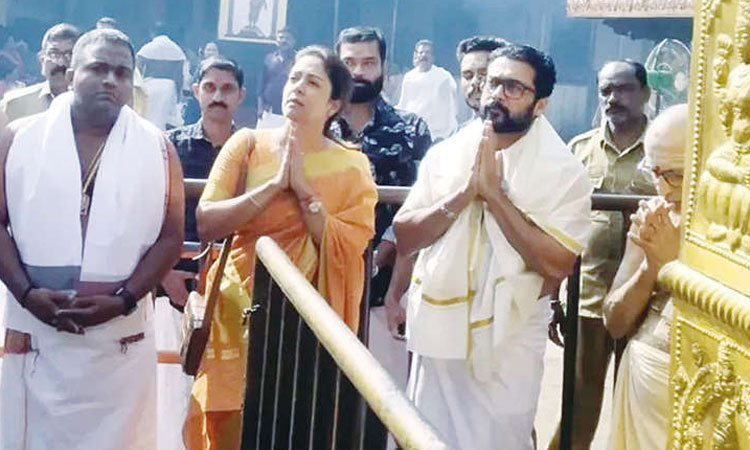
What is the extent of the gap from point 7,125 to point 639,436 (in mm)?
2296

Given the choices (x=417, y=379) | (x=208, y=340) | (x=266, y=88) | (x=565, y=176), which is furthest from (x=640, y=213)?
(x=266, y=88)

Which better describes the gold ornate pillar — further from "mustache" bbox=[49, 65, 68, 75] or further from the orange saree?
"mustache" bbox=[49, 65, 68, 75]

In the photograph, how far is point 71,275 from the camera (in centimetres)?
428

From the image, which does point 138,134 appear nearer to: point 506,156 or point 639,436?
point 506,156

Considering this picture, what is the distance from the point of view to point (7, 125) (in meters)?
4.55

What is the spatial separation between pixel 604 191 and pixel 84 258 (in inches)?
78.1

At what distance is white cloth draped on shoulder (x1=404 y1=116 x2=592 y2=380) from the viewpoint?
4.12 metres

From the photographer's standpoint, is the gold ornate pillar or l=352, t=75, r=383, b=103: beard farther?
l=352, t=75, r=383, b=103: beard

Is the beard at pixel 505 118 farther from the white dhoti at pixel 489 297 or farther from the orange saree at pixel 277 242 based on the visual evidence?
the orange saree at pixel 277 242

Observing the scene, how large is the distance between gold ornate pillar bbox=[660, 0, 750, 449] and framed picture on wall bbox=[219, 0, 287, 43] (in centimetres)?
1499

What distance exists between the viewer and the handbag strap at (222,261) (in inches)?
170

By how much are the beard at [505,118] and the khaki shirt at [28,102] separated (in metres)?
2.97

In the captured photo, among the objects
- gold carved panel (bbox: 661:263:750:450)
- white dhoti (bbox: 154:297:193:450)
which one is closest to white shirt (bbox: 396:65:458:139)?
white dhoti (bbox: 154:297:193:450)

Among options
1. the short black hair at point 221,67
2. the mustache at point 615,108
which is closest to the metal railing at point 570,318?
the mustache at point 615,108
